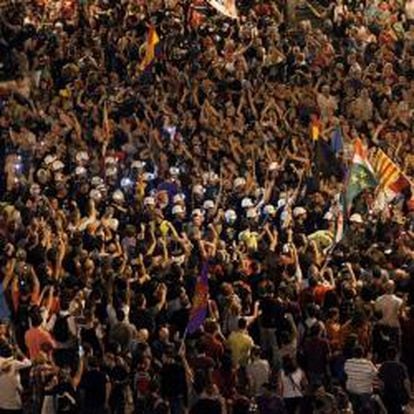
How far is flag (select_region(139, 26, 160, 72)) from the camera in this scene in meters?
26.2

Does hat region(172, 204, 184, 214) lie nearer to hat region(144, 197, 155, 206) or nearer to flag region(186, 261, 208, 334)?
hat region(144, 197, 155, 206)

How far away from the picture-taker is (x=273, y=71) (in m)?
26.5

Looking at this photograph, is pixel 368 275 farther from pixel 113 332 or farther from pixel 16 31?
pixel 16 31

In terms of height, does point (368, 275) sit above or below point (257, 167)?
below

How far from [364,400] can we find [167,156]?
1006cm

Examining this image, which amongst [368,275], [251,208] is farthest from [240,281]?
[251,208]

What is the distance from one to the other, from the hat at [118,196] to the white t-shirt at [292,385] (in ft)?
24.7

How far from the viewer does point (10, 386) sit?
1479 cm

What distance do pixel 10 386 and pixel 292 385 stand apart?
285 cm

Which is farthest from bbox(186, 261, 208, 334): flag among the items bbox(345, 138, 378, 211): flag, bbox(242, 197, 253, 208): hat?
bbox(242, 197, 253, 208): hat

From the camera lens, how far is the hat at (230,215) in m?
21.3

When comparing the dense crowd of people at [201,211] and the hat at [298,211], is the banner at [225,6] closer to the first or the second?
the dense crowd of people at [201,211]

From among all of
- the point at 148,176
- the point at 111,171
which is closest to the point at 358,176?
the point at 148,176

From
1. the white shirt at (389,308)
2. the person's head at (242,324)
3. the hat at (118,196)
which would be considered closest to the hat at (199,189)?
the hat at (118,196)
